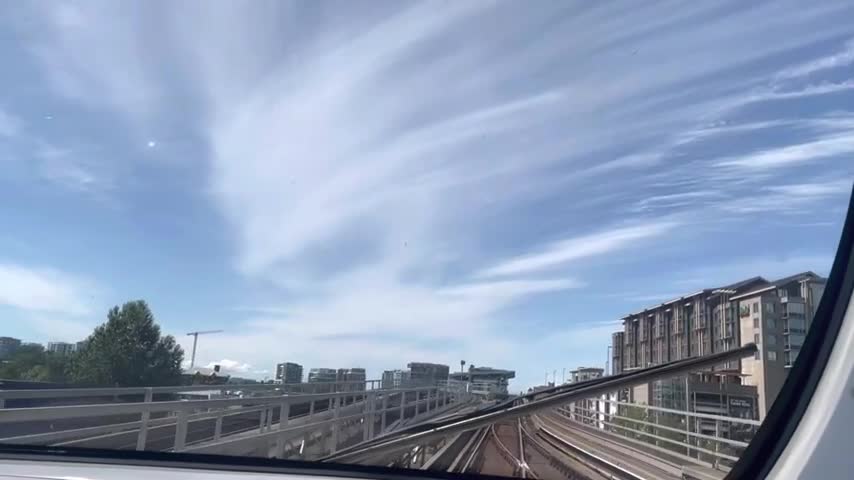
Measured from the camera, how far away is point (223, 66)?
10.4 ft

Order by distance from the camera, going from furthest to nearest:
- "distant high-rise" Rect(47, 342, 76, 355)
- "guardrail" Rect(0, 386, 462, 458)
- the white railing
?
"distant high-rise" Rect(47, 342, 76, 355)
"guardrail" Rect(0, 386, 462, 458)
the white railing

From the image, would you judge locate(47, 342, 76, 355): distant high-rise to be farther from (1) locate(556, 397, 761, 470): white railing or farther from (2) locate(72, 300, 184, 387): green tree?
(1) locate(556, 397, 761, 470): white railing

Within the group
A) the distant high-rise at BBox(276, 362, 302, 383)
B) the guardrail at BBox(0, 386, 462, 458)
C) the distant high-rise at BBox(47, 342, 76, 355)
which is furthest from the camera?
the distant high-rise at BBox(276, 362, 302, 383)

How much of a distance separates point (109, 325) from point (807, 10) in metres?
3.03

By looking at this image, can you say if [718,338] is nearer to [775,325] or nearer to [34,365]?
[775,325]

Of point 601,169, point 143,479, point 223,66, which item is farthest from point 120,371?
point 601,169

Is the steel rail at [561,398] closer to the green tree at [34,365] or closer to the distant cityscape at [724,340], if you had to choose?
the distant cityscape at [724,340]

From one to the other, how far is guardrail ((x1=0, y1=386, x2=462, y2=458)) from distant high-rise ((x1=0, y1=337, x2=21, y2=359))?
23cm

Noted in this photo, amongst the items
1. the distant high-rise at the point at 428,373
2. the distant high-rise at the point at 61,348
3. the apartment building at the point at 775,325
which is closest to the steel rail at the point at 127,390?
the distant high-rise at the point at 61,348

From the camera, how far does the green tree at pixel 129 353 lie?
331cm

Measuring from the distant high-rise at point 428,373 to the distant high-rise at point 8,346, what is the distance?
1.76 metres

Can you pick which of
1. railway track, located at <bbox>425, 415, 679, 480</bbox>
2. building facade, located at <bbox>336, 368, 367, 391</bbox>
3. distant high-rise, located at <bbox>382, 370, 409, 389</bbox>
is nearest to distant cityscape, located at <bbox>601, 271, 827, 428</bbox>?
railway track, located at <bbox>425, 415, 679, 480</bbox>

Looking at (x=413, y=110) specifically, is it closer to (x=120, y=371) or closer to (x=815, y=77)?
(x=815, y=77)

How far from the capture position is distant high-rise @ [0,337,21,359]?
326cm
